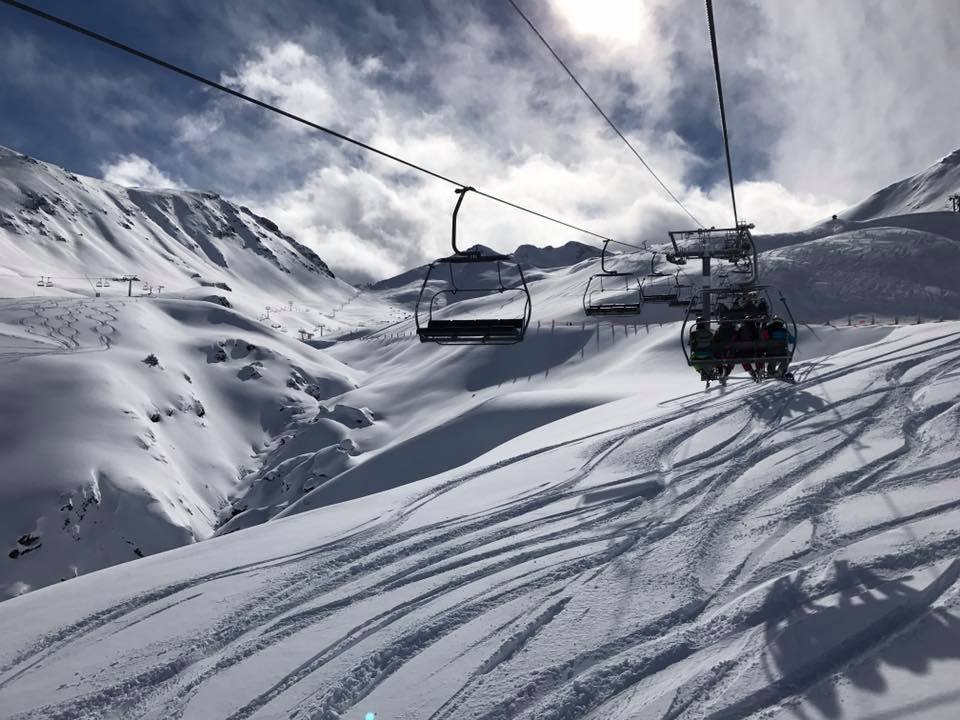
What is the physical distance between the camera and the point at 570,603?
7535mm

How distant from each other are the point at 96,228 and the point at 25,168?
47.1 metres

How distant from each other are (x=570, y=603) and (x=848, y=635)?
3023 millimetres

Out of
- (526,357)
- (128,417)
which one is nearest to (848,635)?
(128,417)

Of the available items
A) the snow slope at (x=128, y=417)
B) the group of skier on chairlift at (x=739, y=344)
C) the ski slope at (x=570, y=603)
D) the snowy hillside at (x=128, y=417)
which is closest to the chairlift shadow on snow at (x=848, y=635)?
the ski slope at (x=570, y=603)

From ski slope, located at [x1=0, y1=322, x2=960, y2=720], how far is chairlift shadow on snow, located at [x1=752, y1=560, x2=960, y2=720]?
0.02 metres

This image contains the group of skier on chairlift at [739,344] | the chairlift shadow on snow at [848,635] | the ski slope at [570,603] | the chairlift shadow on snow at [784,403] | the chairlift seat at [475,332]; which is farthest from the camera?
the chairlift shadow on snow at [784,403]

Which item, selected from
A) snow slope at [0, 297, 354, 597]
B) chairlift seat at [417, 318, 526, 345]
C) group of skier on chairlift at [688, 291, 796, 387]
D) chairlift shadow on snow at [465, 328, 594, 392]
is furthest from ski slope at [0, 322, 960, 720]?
chairlift shadow on snow at [465, 328, 594, 392]

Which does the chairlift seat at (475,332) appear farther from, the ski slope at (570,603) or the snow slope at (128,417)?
the snow slope at (128,417)

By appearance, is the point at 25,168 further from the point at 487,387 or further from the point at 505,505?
the point at 505,505

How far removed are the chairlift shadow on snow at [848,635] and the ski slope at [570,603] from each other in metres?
0.02

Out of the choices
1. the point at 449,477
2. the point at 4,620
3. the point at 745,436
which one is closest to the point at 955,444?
the point at 745,436

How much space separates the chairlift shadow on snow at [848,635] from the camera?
214 inches

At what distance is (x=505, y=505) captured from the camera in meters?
11.5

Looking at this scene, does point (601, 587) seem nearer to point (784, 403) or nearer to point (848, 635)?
point (848, 635)
